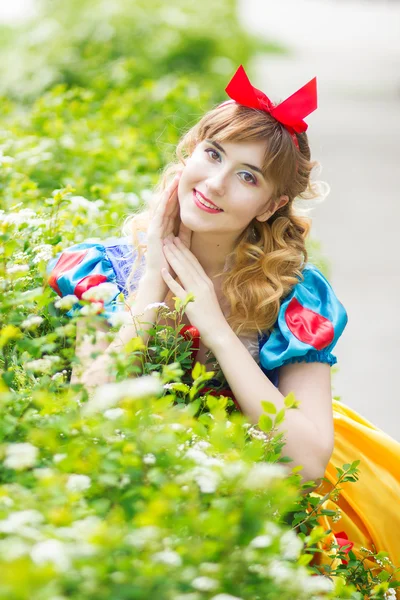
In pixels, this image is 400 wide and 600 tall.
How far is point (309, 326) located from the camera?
289 cm

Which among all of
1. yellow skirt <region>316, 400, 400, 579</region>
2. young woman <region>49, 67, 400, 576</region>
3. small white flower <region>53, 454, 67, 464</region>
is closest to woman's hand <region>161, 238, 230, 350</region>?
young woman <region>49, 67, 400, 576</region>

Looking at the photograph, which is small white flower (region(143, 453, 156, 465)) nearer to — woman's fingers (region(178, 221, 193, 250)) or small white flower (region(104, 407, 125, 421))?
small white flower (region(104, 407, 125, 421))

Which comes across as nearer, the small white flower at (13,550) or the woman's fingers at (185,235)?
the small white flower at (13,550)

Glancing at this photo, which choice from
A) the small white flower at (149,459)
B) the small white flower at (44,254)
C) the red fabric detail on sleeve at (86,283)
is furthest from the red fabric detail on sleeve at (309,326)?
the small white flower at (149,459)

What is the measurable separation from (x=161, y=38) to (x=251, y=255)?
7714mm

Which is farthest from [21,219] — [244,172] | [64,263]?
[244,172]

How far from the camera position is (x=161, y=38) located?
1028 centimetres

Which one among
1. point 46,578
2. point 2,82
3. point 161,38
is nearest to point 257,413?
point 46,578

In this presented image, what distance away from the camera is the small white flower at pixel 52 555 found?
4.28 ft

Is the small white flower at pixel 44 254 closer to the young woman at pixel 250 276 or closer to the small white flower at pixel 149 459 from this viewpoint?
the young woman at pixel 250 276

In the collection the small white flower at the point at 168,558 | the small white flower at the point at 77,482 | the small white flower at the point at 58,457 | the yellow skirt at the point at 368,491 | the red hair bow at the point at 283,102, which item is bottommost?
the small white flower at the point at 168,558

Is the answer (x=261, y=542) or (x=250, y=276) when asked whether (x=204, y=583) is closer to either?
(x=261, y=542)

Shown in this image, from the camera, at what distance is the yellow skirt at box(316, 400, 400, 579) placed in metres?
3.01

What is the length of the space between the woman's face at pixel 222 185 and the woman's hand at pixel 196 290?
12 centimetres
